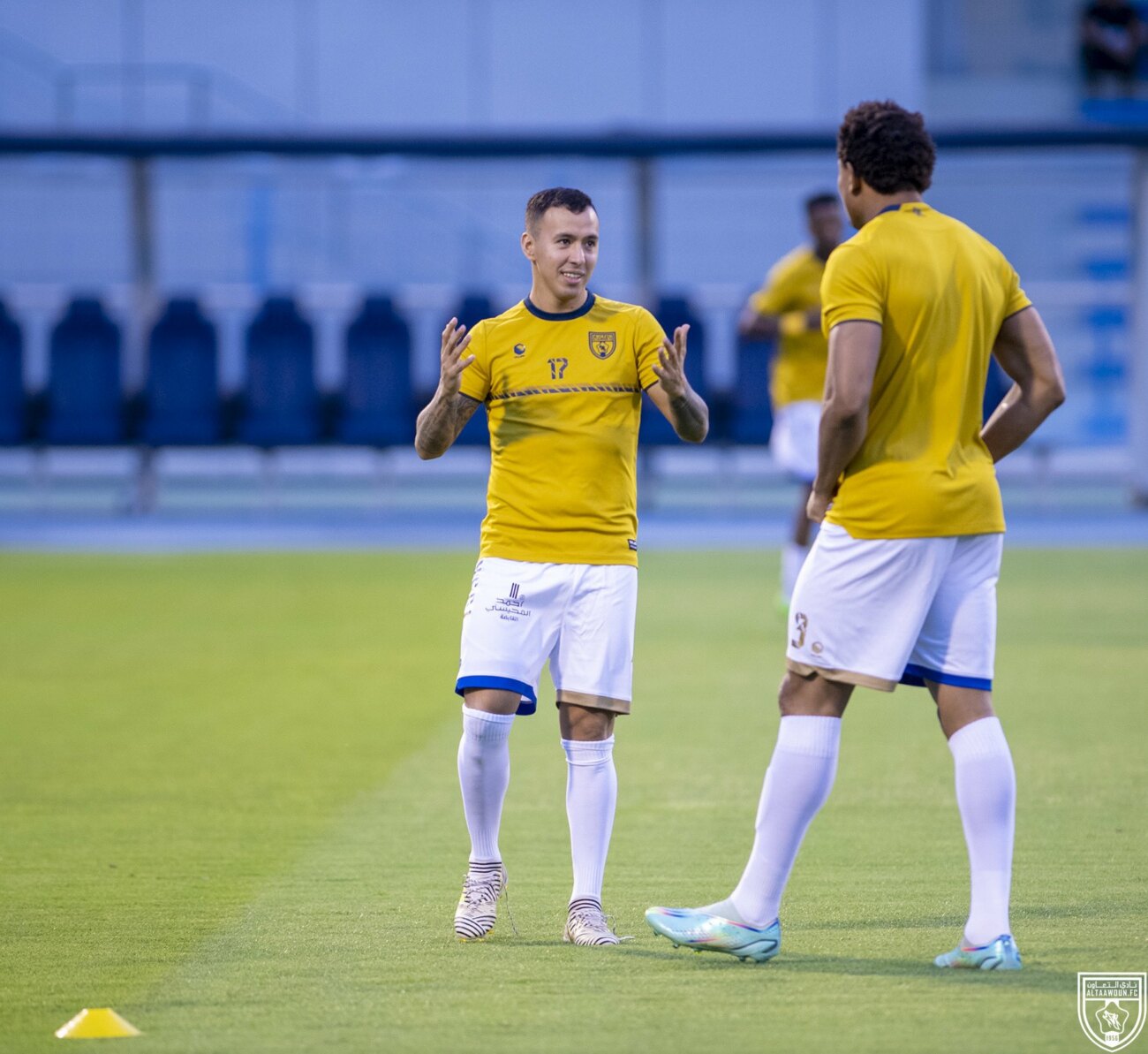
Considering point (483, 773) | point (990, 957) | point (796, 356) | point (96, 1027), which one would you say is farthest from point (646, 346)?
point (796, 356)

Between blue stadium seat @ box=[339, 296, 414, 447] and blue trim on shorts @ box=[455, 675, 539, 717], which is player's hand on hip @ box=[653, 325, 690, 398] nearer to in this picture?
blue trim on shorts @ box=[455, 675, 539, 717]

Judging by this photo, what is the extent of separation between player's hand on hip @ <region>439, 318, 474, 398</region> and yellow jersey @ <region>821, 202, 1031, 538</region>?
906mm

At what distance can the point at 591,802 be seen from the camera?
13.7 ft

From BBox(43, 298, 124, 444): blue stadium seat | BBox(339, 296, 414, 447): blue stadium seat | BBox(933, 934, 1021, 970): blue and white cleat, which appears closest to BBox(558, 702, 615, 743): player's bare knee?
Answer: BBox(933, 934, 1021, 970): blue and white cleat

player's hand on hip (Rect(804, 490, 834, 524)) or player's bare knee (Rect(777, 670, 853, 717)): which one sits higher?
player's hand on hip (Rect(804, 490, 834, 524))

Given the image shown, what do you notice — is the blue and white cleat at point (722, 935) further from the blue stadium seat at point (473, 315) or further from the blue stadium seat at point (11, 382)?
the blue stadium seat at point (11, 382)

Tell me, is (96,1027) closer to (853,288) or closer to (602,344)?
(602,344)

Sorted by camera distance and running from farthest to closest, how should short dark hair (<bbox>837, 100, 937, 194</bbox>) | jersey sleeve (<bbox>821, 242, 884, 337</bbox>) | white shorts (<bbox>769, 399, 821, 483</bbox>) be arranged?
white shorts (<bbox>769, 399, 821, 483</bbox>) < short dark hair (<bbox>837, 100, 937, 194</bbox>) < jersey sleeve (<bbox>821, 242, 884, 337</bbox>)

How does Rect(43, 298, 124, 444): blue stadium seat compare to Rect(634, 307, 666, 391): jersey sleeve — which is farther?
Rect(43, 298, 124, 444): blue stadium seat

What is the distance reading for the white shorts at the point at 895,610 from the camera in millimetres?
3775

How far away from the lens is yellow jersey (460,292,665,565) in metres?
4.25

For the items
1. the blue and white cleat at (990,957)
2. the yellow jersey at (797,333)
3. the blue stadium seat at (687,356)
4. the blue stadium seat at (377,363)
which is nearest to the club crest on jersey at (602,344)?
the blue and white cleat at (990,957)

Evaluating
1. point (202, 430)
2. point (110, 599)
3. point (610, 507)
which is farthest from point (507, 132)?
point (610, 507)

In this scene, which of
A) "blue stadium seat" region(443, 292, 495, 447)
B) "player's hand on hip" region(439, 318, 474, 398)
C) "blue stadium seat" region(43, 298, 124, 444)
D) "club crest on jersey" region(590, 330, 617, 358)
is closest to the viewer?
"player's hand on hip" region(439, 318, 474, 398)
